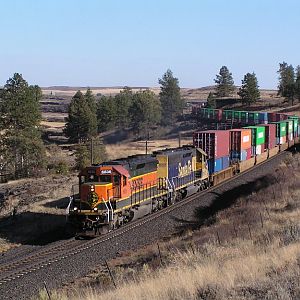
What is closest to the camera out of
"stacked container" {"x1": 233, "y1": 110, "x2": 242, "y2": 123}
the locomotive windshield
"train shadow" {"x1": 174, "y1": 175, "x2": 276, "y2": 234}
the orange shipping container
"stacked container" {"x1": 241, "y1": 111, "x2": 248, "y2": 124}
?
the locomotive windshield

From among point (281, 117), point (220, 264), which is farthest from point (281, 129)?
point (220, 264)

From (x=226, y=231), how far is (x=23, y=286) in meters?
7.93

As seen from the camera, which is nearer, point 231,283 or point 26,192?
point 231,283

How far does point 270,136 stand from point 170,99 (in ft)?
236

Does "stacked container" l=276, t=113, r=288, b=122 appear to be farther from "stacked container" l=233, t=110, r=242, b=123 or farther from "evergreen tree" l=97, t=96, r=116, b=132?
"evergreen tree" l=97, t=96, r=116, b=132

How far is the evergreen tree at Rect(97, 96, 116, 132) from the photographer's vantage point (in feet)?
317

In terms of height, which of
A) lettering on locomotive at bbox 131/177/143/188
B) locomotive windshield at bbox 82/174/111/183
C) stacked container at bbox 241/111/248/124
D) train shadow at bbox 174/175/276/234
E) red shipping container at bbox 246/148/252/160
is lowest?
train shadow at bbox 174/175/276/234

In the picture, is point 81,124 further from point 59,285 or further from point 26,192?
point 59,285

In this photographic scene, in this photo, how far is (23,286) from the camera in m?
15.6

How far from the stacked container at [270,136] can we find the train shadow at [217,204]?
53.2 feet

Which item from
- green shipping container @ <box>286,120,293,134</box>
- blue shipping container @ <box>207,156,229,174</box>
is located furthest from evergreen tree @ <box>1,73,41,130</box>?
green shipping container @ <box>286,120,293,134</box>

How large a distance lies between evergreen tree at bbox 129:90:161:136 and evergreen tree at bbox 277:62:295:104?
32.7m

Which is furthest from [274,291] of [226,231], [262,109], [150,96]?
[262,109]

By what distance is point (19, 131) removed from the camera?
185 feet
